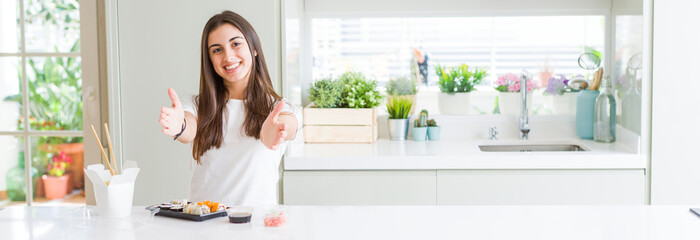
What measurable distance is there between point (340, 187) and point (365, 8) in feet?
3.66

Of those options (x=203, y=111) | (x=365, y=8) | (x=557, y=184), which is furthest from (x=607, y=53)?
(x=203, y=111)

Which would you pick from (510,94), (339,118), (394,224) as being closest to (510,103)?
(510,94)

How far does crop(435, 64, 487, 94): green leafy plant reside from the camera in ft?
12.1

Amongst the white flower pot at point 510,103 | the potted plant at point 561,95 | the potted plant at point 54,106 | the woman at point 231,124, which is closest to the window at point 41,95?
the potted plant at point 54,106

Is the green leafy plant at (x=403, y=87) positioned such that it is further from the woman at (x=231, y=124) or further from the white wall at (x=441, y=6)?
the woman at (x=231, y=124)

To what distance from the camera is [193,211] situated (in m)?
1.87

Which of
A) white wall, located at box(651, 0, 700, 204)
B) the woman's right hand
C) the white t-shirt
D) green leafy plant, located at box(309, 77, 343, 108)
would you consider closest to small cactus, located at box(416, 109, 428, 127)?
green leafy plant, located at box(309, 77, 343, 108)

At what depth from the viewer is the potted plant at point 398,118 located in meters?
3.51

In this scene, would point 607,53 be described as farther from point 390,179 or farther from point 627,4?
point 390,179

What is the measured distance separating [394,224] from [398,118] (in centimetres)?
175

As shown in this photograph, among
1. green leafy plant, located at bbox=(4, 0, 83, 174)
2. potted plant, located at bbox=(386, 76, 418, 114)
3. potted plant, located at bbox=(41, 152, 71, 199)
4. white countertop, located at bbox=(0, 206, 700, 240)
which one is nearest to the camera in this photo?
white countertop, located at bbox=(0, 206, 700, 240)

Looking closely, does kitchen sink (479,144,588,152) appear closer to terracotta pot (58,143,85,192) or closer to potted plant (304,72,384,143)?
potted plant (304,72,384,143)

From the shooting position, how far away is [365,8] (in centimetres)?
371

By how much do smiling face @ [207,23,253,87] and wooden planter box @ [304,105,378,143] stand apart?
1110 millimetres
